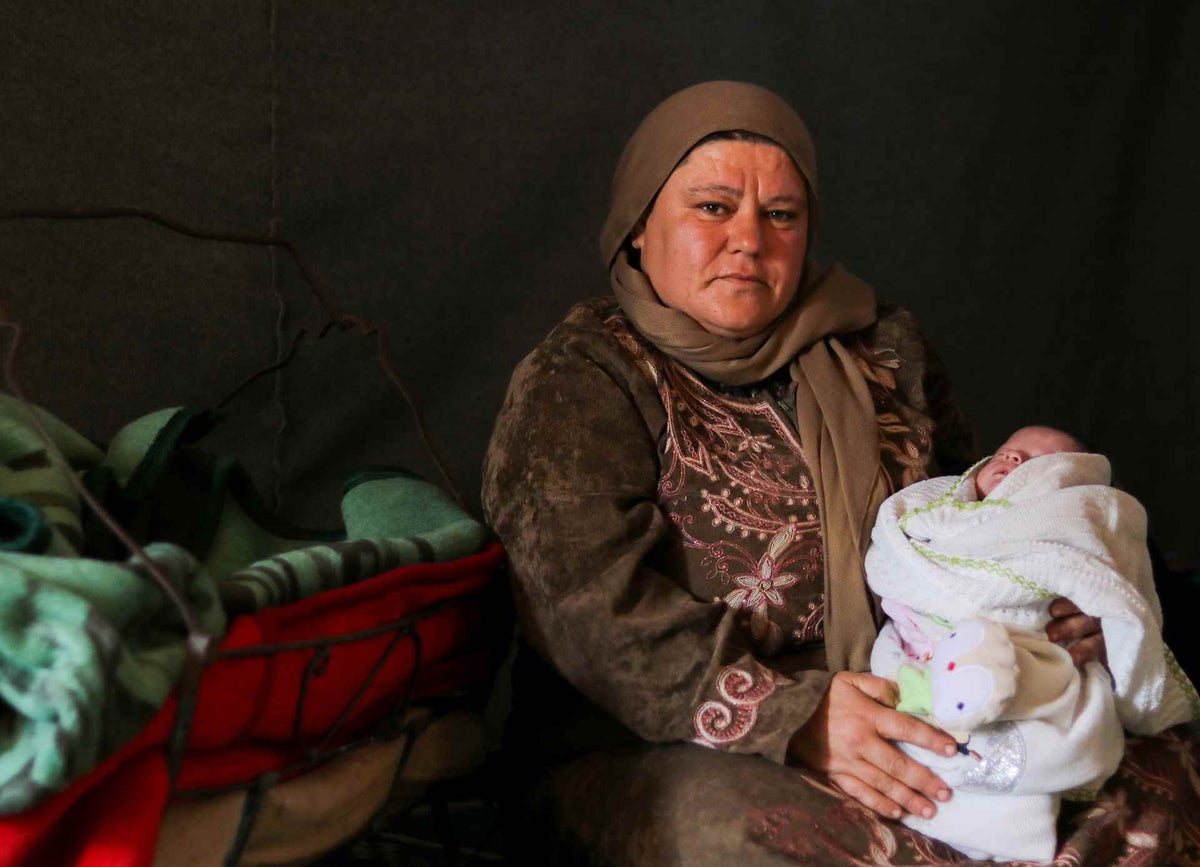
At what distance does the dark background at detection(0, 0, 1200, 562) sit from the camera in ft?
4.96

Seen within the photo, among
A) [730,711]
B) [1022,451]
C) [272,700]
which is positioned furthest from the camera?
[1022,451]

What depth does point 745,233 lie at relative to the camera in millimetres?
1427

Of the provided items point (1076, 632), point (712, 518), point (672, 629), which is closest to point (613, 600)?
point (672, 629)

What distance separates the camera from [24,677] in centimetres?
71

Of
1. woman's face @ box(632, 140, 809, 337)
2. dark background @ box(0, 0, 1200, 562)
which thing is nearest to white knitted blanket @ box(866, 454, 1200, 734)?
woman's face @ box(632, 140, 809, 337)

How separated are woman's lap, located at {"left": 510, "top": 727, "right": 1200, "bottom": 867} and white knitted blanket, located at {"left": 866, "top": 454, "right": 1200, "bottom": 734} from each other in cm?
8

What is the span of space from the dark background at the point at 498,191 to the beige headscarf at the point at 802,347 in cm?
34

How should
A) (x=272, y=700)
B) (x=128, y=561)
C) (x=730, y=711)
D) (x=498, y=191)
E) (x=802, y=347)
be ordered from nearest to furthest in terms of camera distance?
(x=128, y=561), (x=272, y=700), (x=730, y=711), (x=802, y=347), (x=498, y=191)

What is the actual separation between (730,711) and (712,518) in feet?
0.76

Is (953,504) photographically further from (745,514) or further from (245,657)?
(245,657)

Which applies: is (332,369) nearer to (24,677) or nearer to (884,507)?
(884,507)

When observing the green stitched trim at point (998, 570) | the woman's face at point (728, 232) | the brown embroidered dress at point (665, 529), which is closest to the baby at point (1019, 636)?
the green stitched trim at point (998, 570)

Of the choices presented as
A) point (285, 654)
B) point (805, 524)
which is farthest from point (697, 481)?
point (285, 654)

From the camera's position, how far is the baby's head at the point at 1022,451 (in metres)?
1.34
